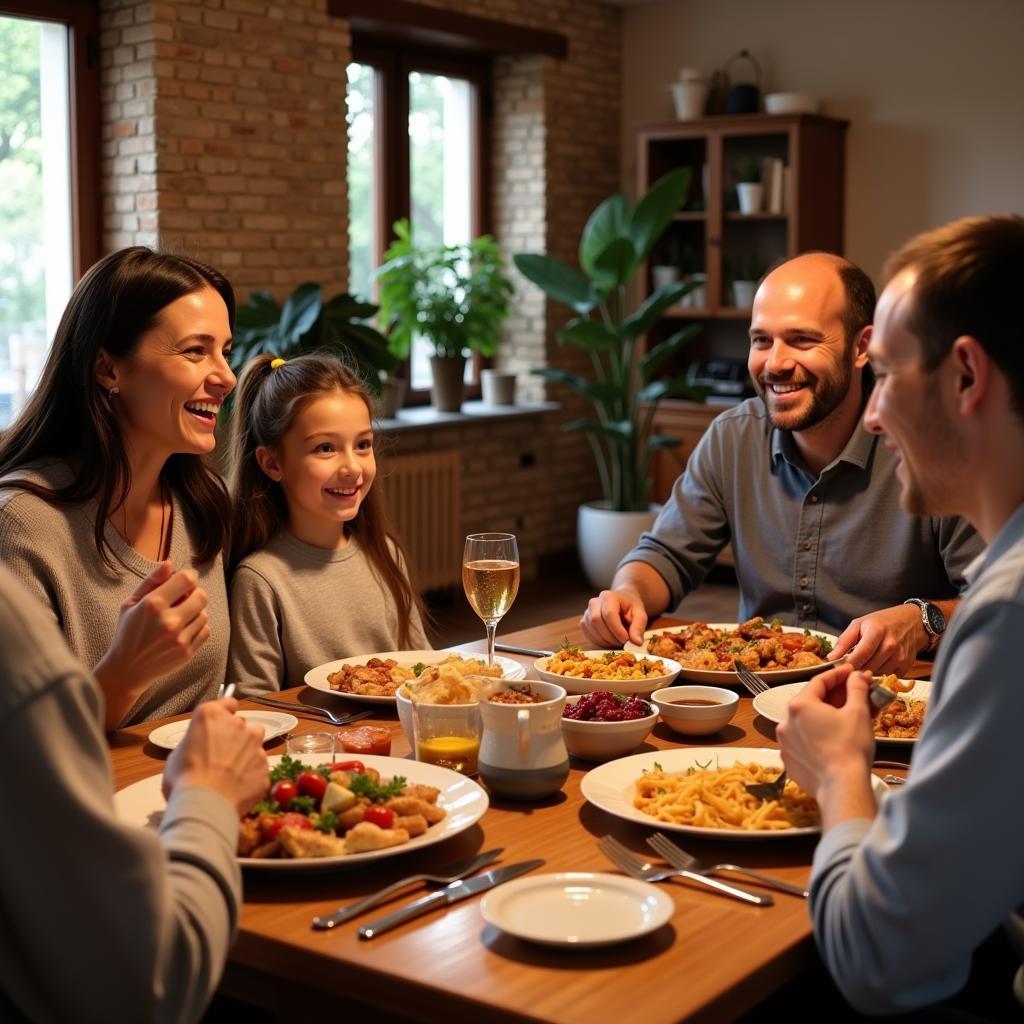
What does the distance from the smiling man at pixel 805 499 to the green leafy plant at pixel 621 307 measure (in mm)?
3707

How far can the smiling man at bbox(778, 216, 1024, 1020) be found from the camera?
120 cm

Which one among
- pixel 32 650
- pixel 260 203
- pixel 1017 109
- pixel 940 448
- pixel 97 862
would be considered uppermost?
pixel 1017 109

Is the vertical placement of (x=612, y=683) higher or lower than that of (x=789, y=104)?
lower

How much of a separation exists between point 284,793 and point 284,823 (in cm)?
6

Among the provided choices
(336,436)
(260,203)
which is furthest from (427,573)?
(336,436)

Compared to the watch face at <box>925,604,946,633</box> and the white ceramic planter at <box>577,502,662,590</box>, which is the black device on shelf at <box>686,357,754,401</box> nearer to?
the white ceramic planter at <box>577,502,662,590</box>

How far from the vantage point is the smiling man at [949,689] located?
3.93 feet

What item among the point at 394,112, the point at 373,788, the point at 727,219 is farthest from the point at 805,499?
the point at 727,219

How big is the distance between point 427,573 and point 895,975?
5.66 meters

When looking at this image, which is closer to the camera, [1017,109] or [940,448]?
Answer: [940,448]

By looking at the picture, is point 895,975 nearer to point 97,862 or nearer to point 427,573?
point 97,862

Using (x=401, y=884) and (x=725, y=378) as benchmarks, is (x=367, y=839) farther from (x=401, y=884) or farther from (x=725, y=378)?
(x=725, y=378)

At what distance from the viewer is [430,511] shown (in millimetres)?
6805

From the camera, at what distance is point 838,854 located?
1.32 metres
